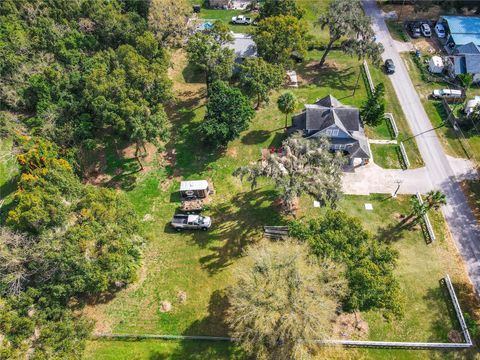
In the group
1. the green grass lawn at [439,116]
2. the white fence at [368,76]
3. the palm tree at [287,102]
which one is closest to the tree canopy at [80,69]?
the palm tree at [287,102]

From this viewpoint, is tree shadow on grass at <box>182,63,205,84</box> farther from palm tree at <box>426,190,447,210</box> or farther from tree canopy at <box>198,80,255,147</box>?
palm tree at <box>426,190,447,210</box>

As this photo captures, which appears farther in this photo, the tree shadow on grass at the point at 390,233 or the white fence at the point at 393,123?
the white fence at the point at 393,123

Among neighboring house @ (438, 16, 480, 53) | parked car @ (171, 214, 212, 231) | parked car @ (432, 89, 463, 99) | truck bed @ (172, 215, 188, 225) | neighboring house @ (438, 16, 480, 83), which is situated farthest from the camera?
neighboring house @ (438, 16, 480, 53)

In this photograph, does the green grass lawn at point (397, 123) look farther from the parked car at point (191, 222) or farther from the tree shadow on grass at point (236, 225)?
the parked car at point (191, 222)

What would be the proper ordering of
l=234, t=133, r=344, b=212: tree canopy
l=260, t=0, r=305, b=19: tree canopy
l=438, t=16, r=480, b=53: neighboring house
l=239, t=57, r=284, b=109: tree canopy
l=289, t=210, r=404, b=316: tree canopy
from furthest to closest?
l=438, t=16, r=480, b=53: neighboring house < l=260, t=0, r=305, b=19: tree canopy < l=239, t=57, r=284, b=109: tree canopy < l=234, t=133, r=344, b=212: tree canopy < l=289, t=210, r=404, b=316: tree canopy

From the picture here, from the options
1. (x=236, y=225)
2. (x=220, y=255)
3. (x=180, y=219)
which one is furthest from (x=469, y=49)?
(x=180, y=219)

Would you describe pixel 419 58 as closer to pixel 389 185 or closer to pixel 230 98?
pixel 389 185

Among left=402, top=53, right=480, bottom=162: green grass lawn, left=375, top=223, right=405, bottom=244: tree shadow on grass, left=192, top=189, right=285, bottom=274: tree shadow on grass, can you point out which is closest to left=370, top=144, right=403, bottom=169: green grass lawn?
left=402, top=53, right=480, bottom=162: green grass lawn
